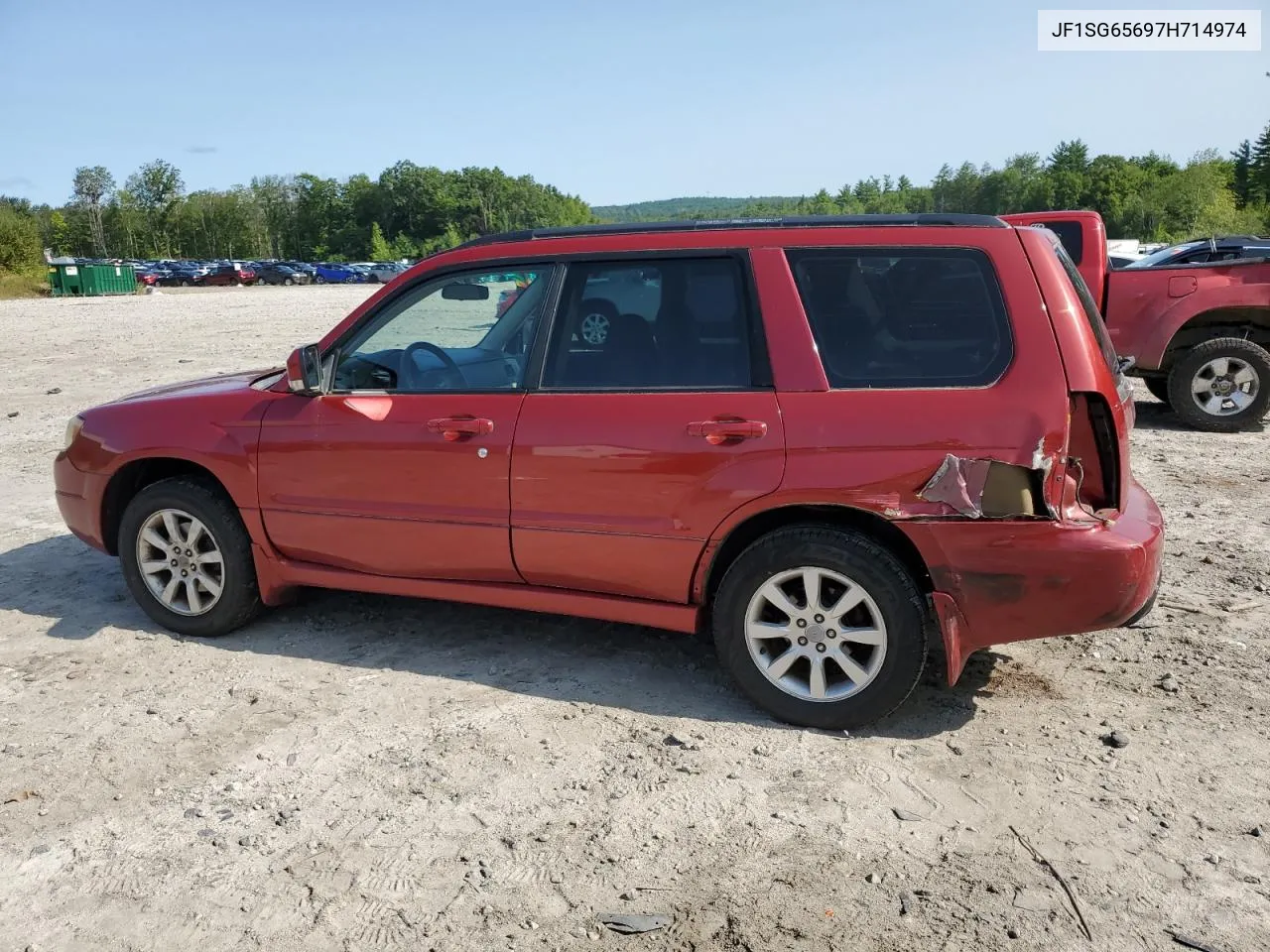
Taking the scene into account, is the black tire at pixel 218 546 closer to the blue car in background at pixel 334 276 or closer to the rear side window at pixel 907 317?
the rear side window at pixel 907 317

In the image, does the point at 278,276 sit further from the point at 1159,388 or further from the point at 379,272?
the point at 1159,388

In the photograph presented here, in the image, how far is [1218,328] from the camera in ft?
30.6

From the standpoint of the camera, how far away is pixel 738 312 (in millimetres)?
3852

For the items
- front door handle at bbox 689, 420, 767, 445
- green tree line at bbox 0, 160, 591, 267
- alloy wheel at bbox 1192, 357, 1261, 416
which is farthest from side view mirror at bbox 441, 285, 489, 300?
green tree line at bbox 0, 160, 591, 267

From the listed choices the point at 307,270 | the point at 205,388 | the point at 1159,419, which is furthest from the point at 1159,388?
the point at 307,270

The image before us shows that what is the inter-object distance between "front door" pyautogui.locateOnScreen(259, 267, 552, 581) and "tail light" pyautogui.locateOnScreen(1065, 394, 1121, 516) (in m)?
2.07

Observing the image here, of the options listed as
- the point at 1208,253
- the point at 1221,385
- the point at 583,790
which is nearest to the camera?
the point at 583,790

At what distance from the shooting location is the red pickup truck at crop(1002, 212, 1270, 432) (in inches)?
354

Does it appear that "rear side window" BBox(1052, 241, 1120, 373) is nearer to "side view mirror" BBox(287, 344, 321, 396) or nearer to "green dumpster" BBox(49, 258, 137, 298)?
"side view mirror" BBox(287, 344, 321, 396)

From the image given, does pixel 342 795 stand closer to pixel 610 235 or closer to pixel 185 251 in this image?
pixel 610 235

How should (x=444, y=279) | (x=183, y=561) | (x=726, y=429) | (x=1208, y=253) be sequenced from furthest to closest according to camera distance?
(x=1208, y=253) → (x=183, y=561) → (x=444, y=279) → (x=726, y=429)

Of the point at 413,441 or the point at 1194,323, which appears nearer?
the point at 413,441

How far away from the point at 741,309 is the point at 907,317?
0.61 m

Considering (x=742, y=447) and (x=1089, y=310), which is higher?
(x=1089, y=310)
